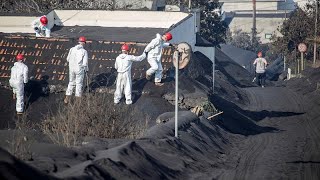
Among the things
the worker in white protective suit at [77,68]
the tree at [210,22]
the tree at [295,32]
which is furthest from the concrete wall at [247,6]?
the worker in white protective suit at [77,68]

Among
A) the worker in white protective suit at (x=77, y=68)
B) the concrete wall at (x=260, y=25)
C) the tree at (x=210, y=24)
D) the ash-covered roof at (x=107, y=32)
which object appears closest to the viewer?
the worker in white protective suit at (x=77, y=68)

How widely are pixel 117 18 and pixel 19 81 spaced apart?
17246 millimetres

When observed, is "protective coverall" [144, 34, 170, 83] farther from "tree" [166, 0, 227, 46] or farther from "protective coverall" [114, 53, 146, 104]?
"tree" [166, 0, 227, 46]

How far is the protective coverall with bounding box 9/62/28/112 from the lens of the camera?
24766 mm

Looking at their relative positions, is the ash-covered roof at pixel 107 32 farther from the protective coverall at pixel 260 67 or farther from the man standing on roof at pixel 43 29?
the protective coverall at pixel 260 67

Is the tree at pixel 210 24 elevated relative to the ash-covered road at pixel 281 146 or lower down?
elevated

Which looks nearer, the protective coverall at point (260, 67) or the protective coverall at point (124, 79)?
the protective coverall at point (124, 79)

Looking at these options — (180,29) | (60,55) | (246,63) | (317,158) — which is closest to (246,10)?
(246,63)

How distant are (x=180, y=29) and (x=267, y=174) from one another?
21.9 m

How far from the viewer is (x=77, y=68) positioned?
2536 cm

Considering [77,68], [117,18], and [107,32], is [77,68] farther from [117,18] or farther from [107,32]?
[117,18]

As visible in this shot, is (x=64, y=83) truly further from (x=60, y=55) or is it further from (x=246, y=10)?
(x=246, y=10)

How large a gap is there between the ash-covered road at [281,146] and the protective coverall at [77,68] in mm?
5977

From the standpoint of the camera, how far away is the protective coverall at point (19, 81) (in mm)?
24766
